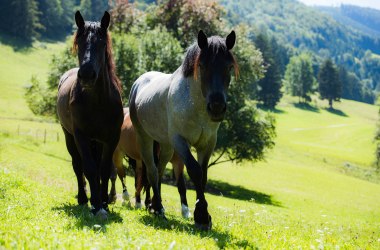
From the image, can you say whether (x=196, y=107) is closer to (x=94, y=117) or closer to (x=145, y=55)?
(x=94, y=117)

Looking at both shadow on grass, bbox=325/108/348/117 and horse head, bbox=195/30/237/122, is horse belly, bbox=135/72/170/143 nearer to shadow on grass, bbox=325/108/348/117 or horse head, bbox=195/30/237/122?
horse head, bbox=195/30/237/122

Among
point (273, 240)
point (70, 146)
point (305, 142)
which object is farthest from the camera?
point (305, 142)

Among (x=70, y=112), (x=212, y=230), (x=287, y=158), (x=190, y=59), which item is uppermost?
(x=190, y=59)

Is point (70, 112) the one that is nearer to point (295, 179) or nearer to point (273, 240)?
point (273, 240)

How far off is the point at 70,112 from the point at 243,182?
33424mm

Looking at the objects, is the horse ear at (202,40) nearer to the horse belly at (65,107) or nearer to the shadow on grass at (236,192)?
the horse belly at (65,107)

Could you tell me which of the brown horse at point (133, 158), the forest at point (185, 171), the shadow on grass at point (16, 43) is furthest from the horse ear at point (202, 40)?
the shadow on grass at point (16, 43)

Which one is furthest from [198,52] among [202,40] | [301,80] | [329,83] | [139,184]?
[329,83]

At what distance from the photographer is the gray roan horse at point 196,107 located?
23.1 ft

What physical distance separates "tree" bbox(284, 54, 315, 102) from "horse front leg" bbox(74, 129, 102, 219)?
145m

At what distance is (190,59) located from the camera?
310 inches

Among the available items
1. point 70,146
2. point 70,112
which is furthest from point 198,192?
point 70,146

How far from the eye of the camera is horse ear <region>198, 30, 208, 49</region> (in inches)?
285

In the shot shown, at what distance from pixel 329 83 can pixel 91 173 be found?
154044 millimetres
